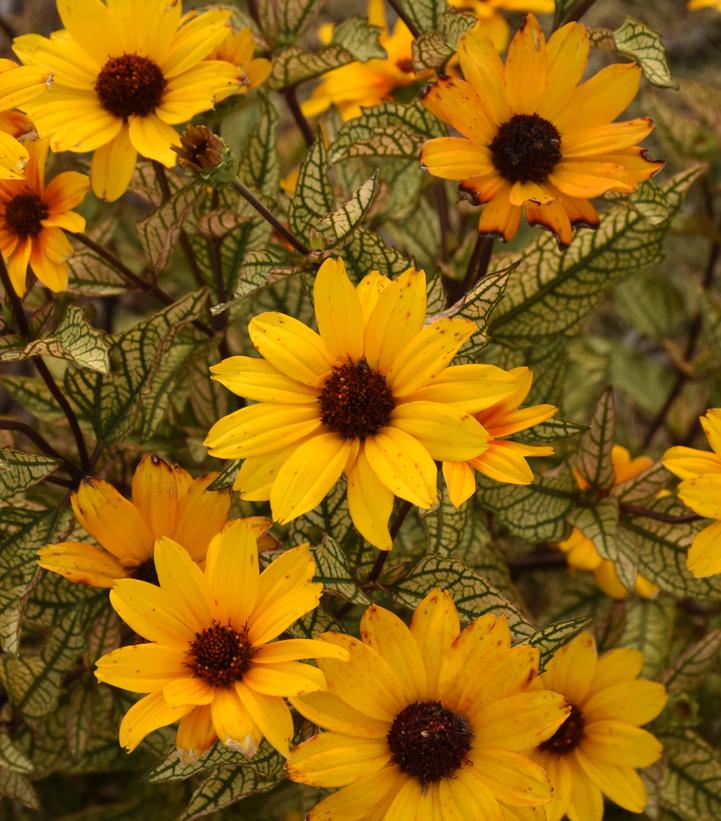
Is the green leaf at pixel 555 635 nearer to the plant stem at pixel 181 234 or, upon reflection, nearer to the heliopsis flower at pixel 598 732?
the heliopsis flower at pixel 598 732

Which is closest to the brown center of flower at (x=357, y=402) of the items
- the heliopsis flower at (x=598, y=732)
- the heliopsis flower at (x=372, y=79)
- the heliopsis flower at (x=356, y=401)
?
the heliopsis flower at (x=356, y=401)

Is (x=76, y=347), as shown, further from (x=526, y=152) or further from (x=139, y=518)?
(x=526, y=152)

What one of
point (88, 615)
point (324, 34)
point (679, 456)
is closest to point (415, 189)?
point (324, 34)

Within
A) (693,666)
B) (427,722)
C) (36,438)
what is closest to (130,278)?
(36,438)

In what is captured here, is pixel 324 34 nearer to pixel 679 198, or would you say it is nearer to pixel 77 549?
pixel 679 198

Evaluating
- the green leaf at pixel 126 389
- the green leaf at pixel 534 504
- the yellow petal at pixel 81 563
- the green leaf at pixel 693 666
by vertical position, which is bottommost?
the green leaf at pixel 693 666

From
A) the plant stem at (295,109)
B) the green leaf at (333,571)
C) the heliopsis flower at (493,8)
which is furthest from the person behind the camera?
the heliopsis flower at (493,8)

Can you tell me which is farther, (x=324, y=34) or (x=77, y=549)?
(x=324, y=34)
